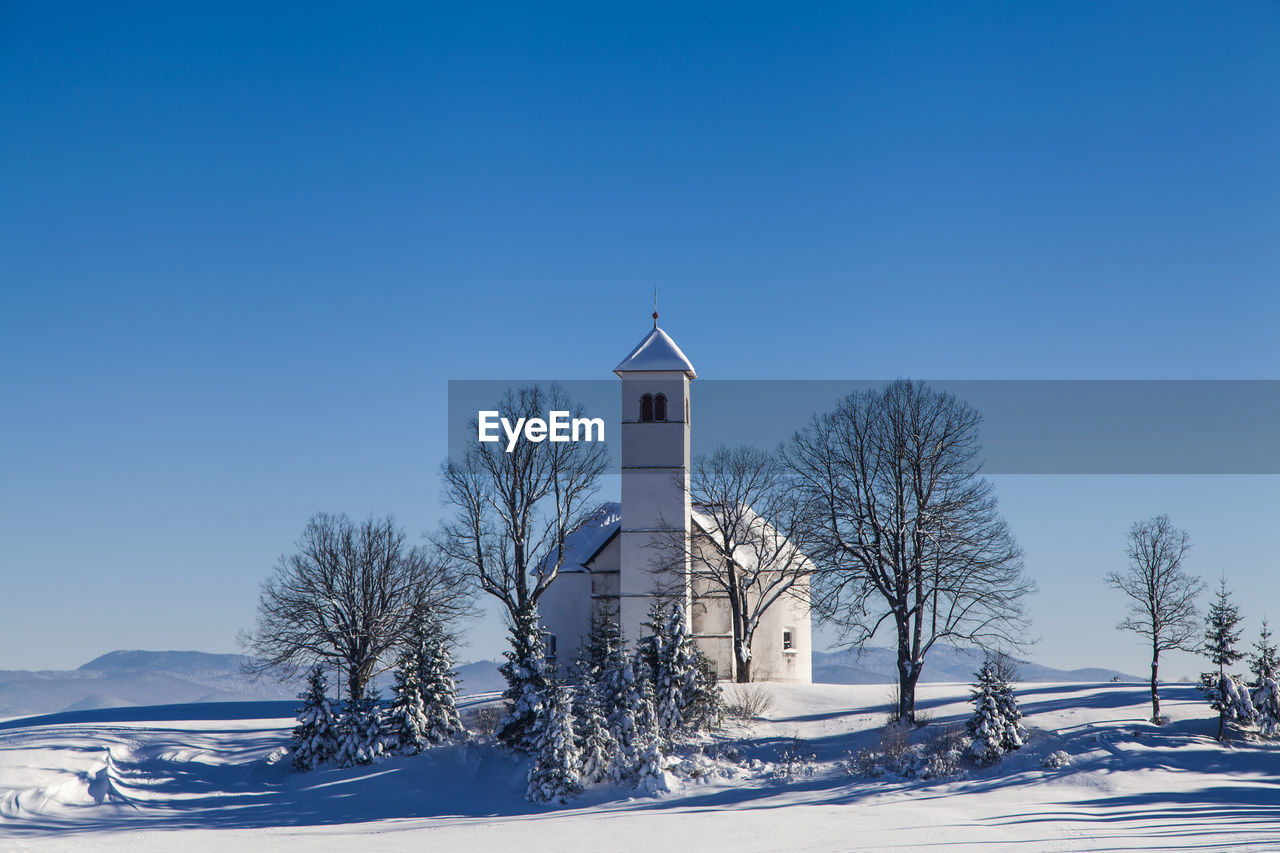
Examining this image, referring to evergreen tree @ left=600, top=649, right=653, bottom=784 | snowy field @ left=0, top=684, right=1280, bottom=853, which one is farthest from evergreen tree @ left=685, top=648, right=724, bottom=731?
evergreen tree @ left=600, top=649, right=653, bottom=784

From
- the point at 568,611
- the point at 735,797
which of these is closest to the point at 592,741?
the point at 735,797

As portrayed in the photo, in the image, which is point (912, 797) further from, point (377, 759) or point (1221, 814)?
point (377, 759)

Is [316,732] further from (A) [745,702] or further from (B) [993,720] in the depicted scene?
(B) [993,720]

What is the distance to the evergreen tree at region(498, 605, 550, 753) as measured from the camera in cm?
3188

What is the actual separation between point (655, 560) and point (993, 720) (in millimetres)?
12699

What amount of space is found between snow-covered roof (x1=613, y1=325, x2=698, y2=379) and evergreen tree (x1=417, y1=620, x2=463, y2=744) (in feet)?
37.9

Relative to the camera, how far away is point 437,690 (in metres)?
34.7

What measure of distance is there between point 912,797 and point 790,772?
3701 millimetres

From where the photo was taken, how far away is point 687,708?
33.0 m

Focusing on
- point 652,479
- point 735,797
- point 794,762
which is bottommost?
point 735,797

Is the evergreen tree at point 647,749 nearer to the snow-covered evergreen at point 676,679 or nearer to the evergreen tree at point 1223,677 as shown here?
the snow-covered evergreen at point 676,679

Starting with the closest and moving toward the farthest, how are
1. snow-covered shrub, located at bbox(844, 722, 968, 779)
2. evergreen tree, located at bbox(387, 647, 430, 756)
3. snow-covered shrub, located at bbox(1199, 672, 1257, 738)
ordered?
Answer: snow-covered shrub, located at bbox(844, 722, 968, 779) < snow-covered shrub, located at bbox(1199, 672, 1257, 738) < evergreen tree, located at bbox(387, 647, 430, 756)

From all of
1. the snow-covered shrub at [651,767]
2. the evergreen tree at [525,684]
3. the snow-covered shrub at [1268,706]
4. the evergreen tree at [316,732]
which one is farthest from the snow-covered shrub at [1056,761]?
the evergreen tree at [316,732]

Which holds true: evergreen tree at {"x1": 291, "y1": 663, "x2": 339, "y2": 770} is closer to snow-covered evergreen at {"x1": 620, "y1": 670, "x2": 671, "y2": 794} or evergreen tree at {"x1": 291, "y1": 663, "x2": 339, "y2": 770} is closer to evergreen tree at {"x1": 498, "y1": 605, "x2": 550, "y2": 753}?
evergreen tree at {"x1": 498, "y1": 605, "x2": 550, "y2": 753}
